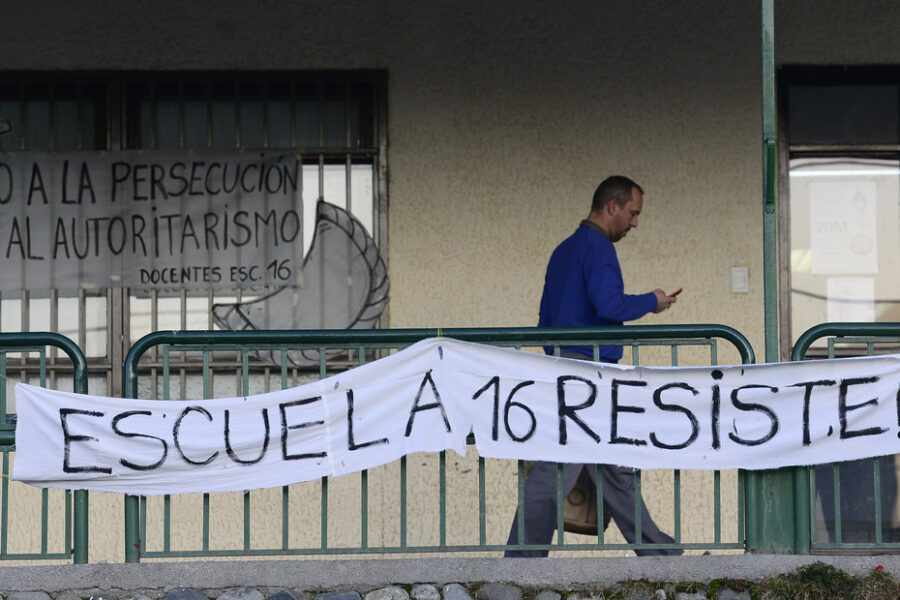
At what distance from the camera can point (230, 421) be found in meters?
5.25

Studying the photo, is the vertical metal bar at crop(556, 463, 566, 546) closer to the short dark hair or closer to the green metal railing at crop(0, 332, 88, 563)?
the short dark hair

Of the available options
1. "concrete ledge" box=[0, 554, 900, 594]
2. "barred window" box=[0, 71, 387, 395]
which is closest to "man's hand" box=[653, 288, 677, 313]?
"concrete ledge" box=[0, 554, 900, 594]

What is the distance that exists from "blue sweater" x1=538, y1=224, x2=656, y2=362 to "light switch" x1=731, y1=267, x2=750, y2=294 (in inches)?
62.7

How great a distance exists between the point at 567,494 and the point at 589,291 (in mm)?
927

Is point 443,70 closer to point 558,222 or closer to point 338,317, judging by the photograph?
point 558,222

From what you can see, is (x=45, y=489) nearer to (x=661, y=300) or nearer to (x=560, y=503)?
(x=560, y=503)

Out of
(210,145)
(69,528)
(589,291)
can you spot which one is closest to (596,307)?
(589,291)

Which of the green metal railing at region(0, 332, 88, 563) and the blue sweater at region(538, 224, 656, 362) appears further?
the blue sweater at region(538, 224, 656, 362)

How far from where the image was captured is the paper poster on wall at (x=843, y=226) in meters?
7.23

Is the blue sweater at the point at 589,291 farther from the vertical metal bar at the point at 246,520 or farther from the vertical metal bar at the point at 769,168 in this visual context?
the vertical metal bar at the point at 246,520

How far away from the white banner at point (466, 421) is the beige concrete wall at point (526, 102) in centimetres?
189

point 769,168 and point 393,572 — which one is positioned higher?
point 769,168

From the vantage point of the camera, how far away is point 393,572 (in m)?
5.26

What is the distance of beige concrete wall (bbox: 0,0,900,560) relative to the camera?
23.4ft
